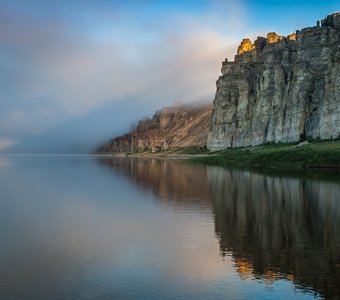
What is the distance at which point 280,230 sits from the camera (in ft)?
70.2

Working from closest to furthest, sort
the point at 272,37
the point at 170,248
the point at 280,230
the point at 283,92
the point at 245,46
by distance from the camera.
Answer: the point at 170,248
the point at 280,230
the point at 283,92
the point at 272,37
the point at 245,46

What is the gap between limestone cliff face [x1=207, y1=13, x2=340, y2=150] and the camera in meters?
92.3

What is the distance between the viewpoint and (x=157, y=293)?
1259 cm

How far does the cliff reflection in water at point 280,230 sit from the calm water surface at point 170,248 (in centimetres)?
4

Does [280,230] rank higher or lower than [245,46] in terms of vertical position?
lower

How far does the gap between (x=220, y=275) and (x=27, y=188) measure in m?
30.8

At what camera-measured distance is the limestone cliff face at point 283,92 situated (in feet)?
303

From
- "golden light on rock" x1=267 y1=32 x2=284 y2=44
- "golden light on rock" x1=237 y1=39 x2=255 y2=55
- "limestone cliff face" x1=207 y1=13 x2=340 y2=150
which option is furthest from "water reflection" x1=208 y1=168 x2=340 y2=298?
"golden light on rock" x1=237 y1=39 x2=255 y2=55

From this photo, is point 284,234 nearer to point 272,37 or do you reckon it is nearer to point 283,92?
point 283,92

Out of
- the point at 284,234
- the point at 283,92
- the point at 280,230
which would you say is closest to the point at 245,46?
the point at 283,92

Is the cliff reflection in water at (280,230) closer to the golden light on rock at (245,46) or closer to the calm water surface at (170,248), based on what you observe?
the calm water surface at (170,248)

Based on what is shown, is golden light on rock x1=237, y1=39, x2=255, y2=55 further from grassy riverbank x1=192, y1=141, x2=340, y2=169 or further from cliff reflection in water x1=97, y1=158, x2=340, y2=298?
cliff reflection in water x1=97, y1=158, x2=340, y2=298

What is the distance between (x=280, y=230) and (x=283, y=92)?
95733 mm

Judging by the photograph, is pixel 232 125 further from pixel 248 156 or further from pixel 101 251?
pixel 101 251
